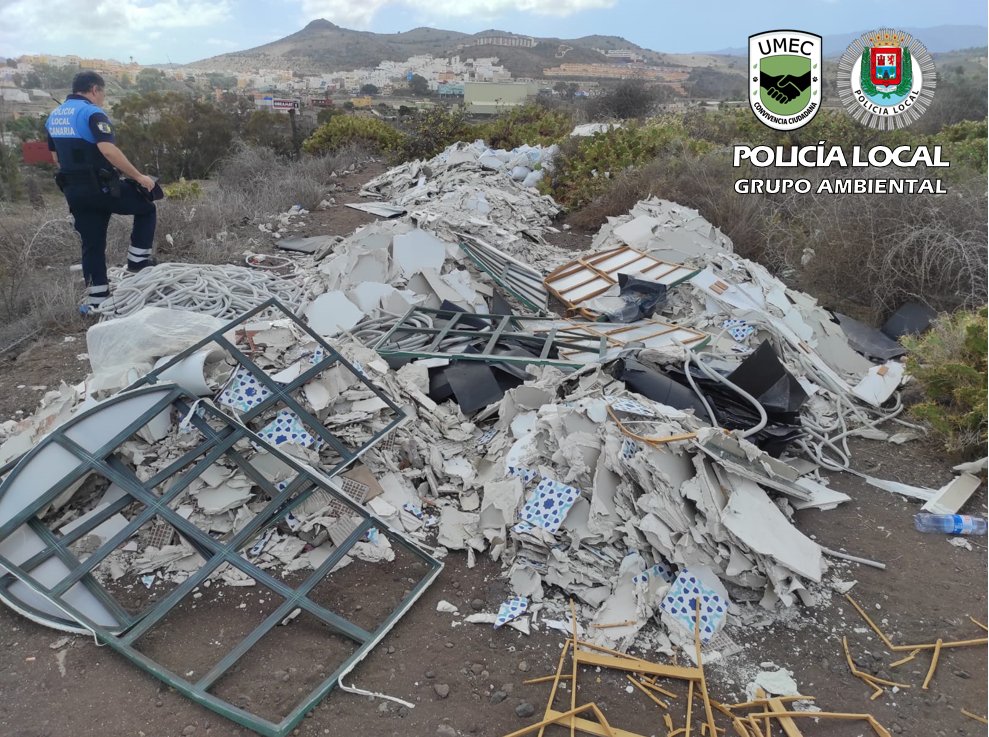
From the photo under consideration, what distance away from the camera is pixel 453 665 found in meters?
2.71

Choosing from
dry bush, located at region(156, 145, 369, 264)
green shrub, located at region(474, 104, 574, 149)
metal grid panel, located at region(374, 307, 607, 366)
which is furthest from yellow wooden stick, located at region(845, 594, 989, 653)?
green shrub, located at region(474, 104, 574, 149)

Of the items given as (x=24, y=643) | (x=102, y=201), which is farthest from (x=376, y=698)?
(x=102, y=201)

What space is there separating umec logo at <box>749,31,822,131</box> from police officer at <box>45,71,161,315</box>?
5967 mm

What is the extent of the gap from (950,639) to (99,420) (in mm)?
4074

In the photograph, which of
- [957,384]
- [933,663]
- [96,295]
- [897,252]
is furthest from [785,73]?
[96,295]

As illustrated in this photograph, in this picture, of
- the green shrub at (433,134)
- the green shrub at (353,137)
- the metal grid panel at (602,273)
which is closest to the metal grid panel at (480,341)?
the metal grid panel at (602,273)

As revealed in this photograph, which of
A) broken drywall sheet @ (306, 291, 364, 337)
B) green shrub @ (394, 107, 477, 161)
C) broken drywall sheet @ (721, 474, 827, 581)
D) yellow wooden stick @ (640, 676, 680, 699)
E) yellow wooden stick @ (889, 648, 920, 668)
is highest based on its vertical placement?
green shrub @ (394, 107, 477, 161)

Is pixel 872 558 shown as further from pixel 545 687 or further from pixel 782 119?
pixel 782 119

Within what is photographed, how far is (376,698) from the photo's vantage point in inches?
100

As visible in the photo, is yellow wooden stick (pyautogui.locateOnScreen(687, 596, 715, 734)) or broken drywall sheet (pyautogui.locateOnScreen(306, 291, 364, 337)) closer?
yellow wooden stick (pyautogui.locateOnScreen(687, 596, 715, 734))

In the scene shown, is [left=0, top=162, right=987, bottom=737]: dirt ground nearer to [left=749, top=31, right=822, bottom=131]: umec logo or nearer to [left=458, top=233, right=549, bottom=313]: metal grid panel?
[left=458, top=233, right=549, bottom=313]: metal grid panel

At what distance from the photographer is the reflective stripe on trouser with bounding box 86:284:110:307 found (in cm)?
580

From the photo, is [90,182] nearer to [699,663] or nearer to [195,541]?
[195,541]

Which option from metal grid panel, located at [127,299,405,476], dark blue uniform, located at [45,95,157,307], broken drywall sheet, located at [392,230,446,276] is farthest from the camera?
broken drywall sheet, located at [392,230,446,276]
